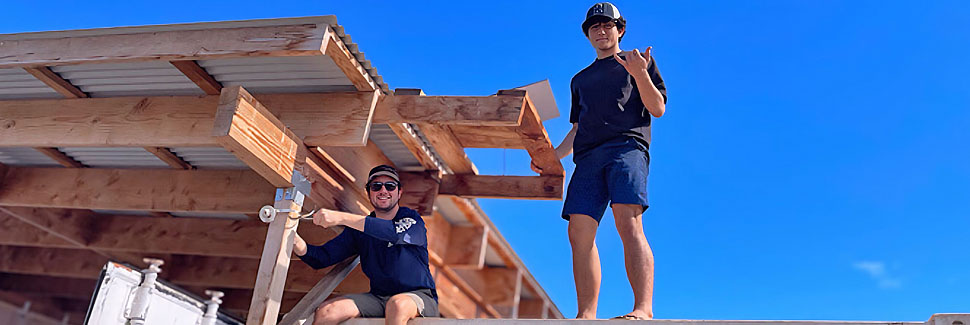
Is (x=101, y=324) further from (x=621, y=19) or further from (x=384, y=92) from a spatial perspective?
(x=621, y=19)

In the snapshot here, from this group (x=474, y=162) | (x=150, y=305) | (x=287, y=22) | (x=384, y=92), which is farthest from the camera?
(x=474, y=162)

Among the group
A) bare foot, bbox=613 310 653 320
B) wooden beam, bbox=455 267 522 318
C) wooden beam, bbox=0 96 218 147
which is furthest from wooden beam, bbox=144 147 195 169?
wooden beam, bbox=455 267 522 318

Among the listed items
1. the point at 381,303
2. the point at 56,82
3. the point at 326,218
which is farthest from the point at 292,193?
the point at 56,82

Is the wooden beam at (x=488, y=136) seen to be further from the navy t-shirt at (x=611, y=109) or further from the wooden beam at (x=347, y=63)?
the wooden beam at (x=347, y=63)

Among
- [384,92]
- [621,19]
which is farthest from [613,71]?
[384,92]

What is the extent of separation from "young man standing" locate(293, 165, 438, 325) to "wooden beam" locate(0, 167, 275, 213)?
1.18 m

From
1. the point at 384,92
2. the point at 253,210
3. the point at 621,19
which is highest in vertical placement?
the point at 621,19

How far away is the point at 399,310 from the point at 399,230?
0.58 metres

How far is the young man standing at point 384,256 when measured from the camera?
3.89 m

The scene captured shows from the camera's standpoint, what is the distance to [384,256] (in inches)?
171

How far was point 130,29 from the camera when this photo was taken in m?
4.25

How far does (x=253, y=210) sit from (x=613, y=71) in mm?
2696

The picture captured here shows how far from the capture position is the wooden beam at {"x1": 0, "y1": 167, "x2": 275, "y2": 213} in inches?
223

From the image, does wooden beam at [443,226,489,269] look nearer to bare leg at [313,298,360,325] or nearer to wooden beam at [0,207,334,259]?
wooden beam at [0,207,334,259]
